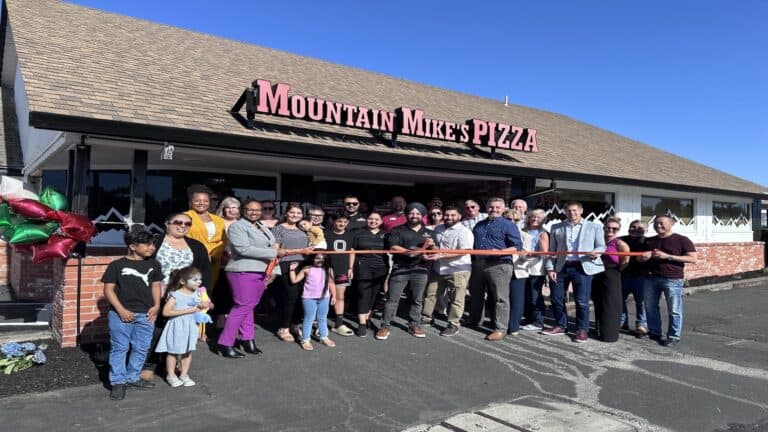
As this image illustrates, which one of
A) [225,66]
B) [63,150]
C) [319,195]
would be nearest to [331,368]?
[63,150]

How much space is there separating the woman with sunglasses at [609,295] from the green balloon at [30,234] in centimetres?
659

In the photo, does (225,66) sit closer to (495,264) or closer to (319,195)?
(319,195)

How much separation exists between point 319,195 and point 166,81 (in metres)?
3.70

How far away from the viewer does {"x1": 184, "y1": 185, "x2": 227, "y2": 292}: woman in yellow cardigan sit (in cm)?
525

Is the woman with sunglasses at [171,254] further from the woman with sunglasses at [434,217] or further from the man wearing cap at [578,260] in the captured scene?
the man wearing cap at [578,260]

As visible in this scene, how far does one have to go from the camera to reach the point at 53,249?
5234 millimetres

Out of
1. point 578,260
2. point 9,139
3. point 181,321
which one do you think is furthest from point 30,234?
point 9,139

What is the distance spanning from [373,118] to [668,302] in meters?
5.08

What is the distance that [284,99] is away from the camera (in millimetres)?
7309

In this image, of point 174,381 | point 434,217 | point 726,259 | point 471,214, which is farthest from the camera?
point 726,259

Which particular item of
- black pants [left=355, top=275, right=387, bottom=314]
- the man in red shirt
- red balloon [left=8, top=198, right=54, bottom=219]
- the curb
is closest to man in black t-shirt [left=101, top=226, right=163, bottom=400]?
red balloon [left=8, top=198, right=54, bottom=219]

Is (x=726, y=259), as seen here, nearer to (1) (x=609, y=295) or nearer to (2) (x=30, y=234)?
(1) (x=609, y=295)

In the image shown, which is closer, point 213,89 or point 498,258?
point 498,258

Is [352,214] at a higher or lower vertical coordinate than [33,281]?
higher
